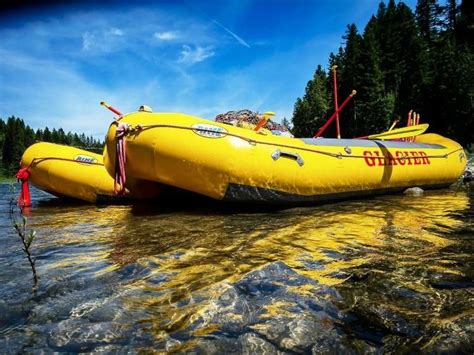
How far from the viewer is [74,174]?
8500 mm

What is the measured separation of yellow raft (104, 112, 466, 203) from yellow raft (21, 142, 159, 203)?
5.03ft

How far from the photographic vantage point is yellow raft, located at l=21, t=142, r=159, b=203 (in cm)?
845

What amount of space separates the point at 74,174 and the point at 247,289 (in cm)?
701

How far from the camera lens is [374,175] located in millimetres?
7414

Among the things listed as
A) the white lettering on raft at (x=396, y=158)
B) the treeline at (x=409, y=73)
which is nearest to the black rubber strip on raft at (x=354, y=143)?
the white lettering on raft at (x=396, y=158)

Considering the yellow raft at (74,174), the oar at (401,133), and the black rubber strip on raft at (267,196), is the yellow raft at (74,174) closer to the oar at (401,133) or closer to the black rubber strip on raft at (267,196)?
the black rubber strip on raft at (267,196)

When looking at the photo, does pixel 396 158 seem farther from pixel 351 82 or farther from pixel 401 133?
pixel 351 82

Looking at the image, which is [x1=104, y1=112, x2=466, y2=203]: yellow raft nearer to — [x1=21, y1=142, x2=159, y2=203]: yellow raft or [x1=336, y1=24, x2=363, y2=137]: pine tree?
[x1=21, y1=142, x2=159, y2=203]: yellow raft

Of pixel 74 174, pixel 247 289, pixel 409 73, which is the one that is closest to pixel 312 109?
pixel 409 73

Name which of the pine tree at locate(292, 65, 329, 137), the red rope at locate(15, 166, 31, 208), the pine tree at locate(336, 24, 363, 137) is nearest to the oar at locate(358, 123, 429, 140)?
the red rope at locate(15, 166, 31, 208)

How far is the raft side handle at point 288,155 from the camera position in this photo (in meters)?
6.02

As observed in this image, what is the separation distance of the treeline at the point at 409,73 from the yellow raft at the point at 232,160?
1510 inches

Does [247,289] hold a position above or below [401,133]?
below

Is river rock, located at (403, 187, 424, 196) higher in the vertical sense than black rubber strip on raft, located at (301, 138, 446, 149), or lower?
lower
